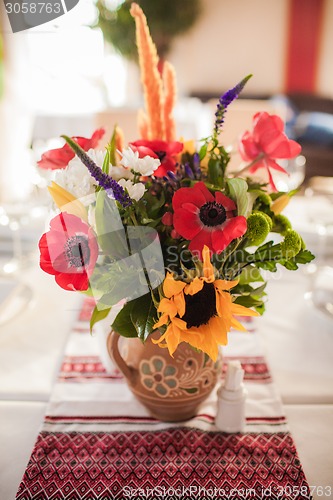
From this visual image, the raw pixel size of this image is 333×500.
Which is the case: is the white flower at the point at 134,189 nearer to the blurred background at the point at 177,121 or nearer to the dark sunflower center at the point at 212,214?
the dark sunflower center at the point at 212,214

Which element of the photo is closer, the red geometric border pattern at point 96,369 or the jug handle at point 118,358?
the jug handle at point 118,358

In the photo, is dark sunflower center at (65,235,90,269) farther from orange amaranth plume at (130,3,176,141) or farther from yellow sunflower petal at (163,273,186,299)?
orange amaranth plume at (130,3,176,141)

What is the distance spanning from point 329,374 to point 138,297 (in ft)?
1.39

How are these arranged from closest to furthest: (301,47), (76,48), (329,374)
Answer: (329,374)
(76,48)
(301,47)

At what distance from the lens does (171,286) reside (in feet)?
1.51

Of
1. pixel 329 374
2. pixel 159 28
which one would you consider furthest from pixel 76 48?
pixel 329 374

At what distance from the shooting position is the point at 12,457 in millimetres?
584

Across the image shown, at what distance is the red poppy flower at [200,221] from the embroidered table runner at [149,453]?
0.29 meters

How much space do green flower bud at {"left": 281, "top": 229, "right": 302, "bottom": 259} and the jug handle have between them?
0.81 ft

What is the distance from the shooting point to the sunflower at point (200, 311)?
1.52ft

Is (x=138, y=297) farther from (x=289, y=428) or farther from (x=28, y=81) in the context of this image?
(x=28, y=81)

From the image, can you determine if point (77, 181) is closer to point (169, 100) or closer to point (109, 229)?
point (109, 229)

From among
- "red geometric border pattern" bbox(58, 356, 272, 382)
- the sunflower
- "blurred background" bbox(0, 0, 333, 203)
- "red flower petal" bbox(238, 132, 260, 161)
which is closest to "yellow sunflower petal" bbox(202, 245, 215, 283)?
the sunflower

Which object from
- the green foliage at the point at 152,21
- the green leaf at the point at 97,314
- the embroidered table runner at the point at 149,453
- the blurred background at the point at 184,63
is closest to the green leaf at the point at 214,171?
the green leaf at the point at 97,314
